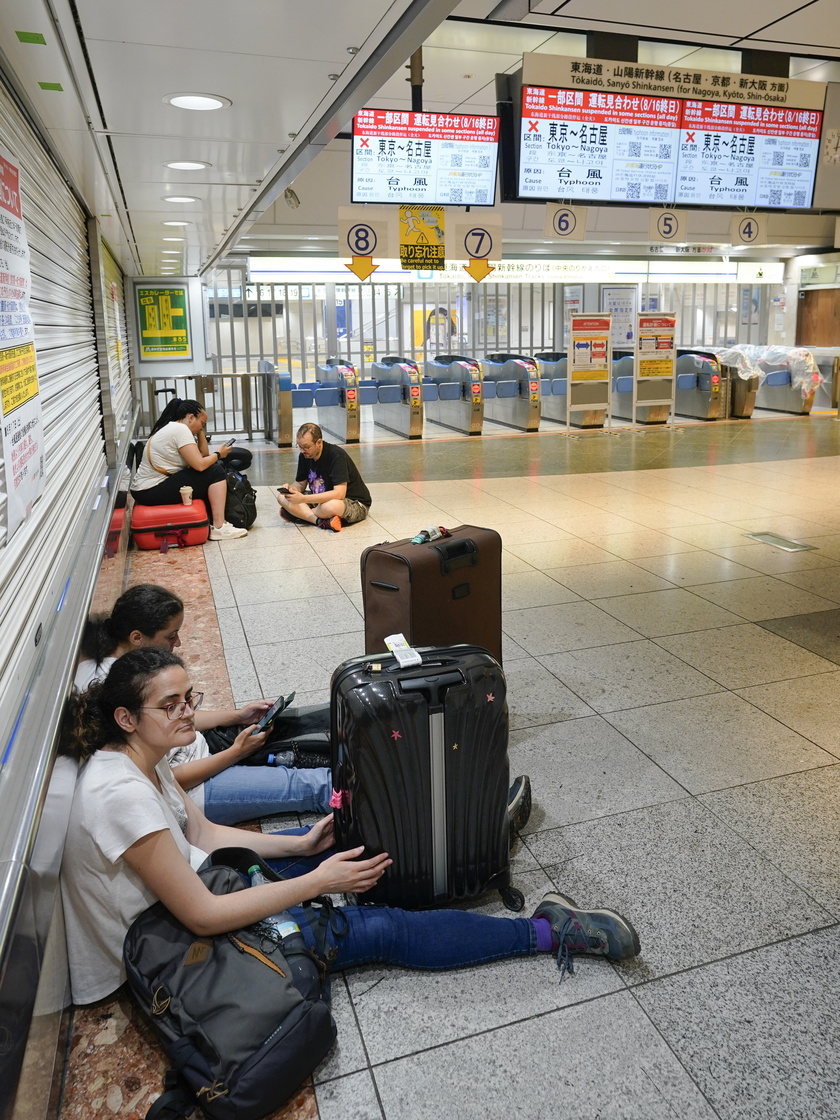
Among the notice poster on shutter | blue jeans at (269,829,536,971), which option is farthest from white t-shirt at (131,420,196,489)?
blue jeans at (269,829,536,971)

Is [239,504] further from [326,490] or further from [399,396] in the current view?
[399,396]

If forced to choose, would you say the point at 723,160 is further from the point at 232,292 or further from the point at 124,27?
the point at 232,292

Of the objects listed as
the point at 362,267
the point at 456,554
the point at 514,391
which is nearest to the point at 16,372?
the point at 456,554

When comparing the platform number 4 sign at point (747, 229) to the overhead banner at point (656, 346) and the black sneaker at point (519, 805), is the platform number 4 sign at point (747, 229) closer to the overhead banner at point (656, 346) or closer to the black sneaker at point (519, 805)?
the overhead banner at point (656, 346)

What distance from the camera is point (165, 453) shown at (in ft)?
24.0

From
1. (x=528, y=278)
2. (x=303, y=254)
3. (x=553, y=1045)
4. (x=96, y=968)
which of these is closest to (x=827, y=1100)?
(x=553, y=1045)

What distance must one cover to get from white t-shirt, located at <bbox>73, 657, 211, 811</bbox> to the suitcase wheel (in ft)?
3.36

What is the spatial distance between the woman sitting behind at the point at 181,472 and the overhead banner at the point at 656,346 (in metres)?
9.25

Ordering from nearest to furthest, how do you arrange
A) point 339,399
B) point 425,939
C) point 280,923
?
point 280,923 < point 425,939 < point 339,399

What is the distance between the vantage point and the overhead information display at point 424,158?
790 cm

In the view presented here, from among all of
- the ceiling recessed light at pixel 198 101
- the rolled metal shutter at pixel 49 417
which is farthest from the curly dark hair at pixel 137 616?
the ceiling recessed light at pixel 198 101

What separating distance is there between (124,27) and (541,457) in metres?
9.77

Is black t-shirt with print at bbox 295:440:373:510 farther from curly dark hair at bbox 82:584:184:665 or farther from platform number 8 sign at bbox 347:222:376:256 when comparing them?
curly dark hair at bbox 82:584:184:665

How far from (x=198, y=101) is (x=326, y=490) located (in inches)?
173
